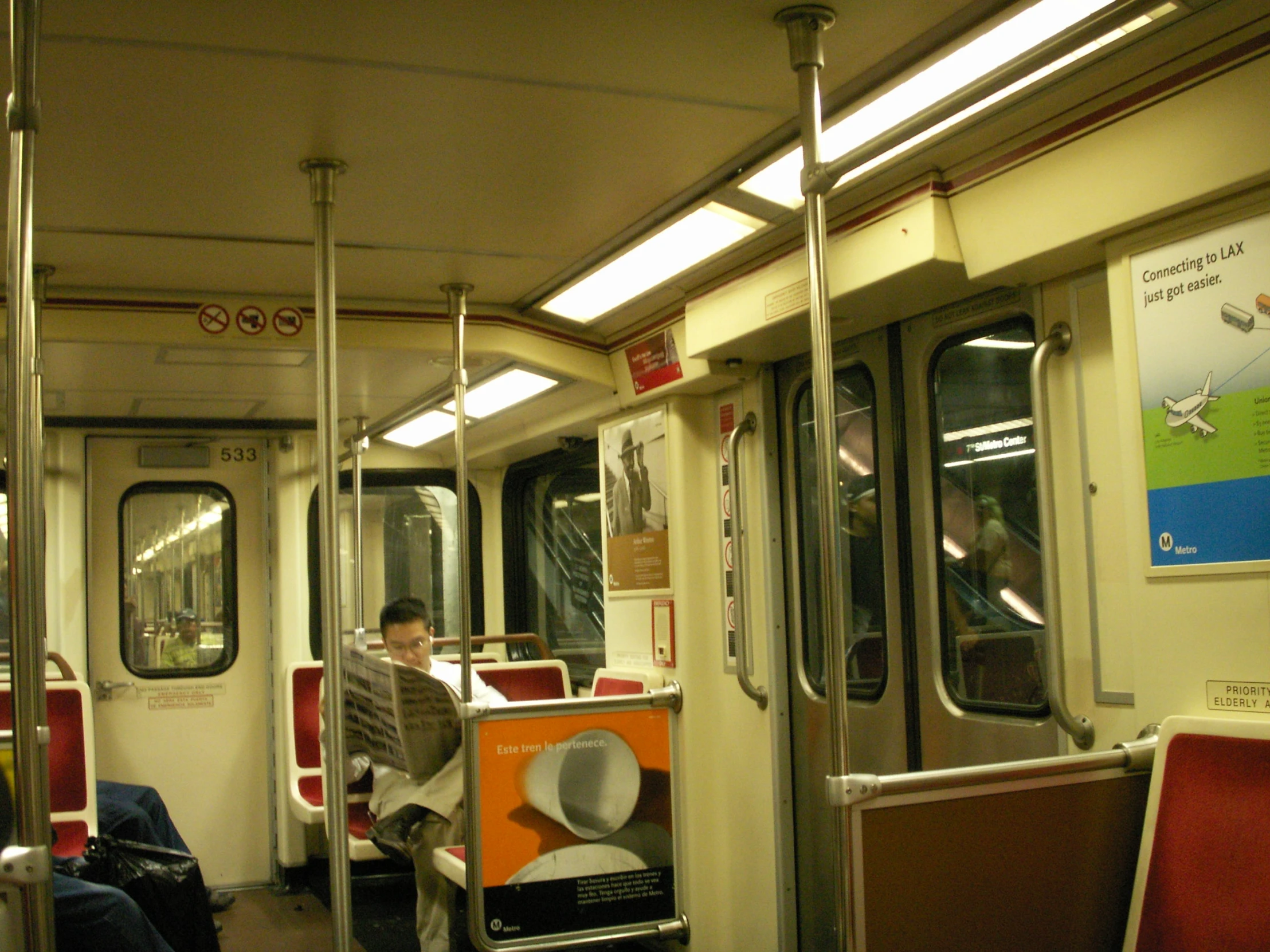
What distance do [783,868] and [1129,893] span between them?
1.80 m

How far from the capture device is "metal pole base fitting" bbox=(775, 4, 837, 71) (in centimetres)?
228

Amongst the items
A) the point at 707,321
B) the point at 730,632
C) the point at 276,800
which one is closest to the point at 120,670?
the point at 276,800

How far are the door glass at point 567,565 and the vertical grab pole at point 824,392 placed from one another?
3.84 m

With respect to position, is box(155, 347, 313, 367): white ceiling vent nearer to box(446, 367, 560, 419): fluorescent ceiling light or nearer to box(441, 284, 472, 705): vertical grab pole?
box(446, 367, 560, 419): fluorescent ceiling light

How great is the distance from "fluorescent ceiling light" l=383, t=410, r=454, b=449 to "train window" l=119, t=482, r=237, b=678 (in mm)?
998

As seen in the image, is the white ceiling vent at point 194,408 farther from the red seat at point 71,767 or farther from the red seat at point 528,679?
the red seat at point 528,679

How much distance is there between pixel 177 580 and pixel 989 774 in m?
5.28

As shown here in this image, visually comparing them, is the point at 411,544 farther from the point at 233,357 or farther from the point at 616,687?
the point at 616,687

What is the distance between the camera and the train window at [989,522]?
3.21 meters

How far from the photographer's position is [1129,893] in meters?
2.48

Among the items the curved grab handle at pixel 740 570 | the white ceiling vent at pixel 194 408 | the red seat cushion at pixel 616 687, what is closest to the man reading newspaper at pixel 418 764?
the red seat cushion at pixel 616 687

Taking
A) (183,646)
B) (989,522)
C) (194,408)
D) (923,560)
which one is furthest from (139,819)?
(989,522)

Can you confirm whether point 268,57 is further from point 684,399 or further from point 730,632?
point 730,632

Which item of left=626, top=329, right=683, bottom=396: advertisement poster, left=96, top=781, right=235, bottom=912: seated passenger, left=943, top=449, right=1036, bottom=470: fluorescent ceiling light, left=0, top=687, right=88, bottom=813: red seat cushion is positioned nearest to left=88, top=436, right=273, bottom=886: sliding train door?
left=96, top=781, right=235, bottom=912: seated passenger
